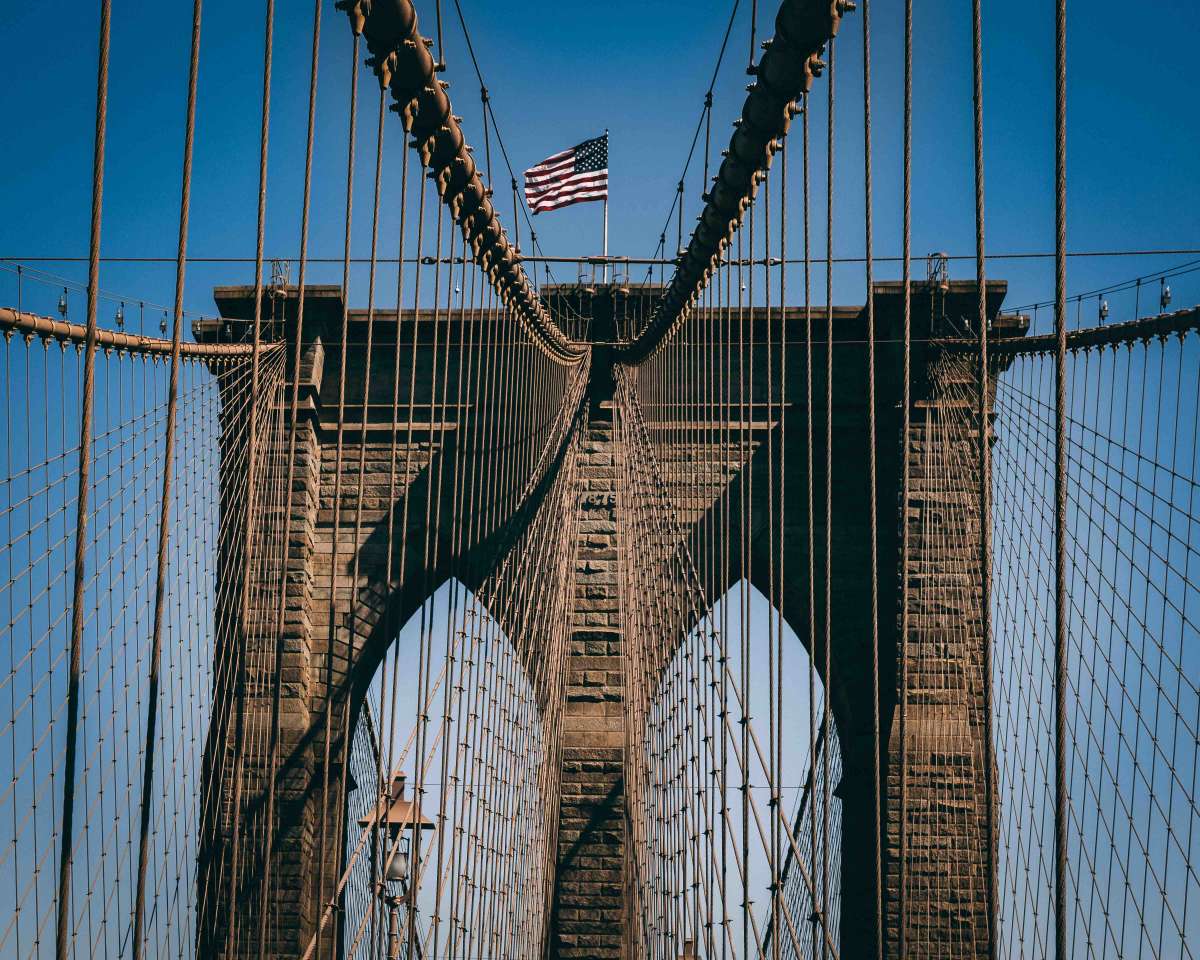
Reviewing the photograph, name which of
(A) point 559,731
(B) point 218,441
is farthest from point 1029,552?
(B) point 218,441

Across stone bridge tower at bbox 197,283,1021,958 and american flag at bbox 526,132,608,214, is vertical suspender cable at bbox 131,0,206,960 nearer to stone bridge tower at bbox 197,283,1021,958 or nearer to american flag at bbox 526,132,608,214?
stone bridge tower at bbox 197,283,1021,958

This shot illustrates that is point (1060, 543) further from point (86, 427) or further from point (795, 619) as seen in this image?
point (795, 619)

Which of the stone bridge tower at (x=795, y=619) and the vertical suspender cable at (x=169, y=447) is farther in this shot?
the stone bridge tower at (x=795, y=619)

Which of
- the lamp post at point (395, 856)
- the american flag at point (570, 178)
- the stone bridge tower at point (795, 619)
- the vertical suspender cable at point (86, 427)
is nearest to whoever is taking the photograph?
the vertical suspender cable at point (86, 427)

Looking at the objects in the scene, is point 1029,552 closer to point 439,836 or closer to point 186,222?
point 439,836

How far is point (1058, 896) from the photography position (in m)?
3.05

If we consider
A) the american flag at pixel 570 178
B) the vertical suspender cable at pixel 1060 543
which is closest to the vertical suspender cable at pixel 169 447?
the vertical suspender cable at pixel 1060 543

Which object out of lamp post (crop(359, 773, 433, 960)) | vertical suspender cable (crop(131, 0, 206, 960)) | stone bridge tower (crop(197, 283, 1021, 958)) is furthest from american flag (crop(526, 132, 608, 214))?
vertical suspender cable (crop(131, 0, 206, 960))

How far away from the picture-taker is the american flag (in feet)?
47.8

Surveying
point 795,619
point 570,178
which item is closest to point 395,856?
point 795,619

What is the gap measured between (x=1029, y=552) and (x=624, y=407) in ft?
13.3

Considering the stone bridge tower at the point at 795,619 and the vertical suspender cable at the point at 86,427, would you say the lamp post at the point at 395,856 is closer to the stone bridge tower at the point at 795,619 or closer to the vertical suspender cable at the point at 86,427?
→ the stone bridge tower at the point at 795,619

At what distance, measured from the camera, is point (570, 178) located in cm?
1463

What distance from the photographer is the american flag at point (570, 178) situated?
14555 millimetres
